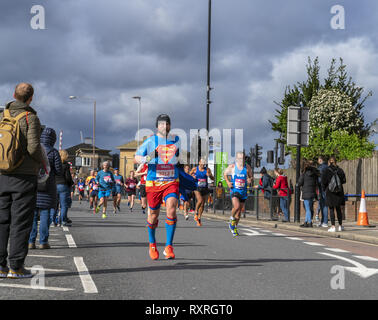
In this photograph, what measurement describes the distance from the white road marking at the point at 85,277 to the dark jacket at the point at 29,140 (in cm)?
127

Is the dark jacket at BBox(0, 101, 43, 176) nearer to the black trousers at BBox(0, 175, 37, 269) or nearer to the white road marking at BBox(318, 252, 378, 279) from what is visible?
the black trousers at BBox(0, 175, 37, 269)

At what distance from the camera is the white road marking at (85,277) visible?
5.73 meters

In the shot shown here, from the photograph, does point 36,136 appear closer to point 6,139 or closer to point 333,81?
point 6,139

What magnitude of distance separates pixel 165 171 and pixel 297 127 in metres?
11.0

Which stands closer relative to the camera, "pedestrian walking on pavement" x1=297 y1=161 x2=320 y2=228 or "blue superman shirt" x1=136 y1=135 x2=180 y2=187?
"blue superman shirt" x1=136 y1=135 x2=180 y2=187

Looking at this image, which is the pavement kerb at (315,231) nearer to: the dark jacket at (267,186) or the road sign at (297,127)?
the dark jacket at (267,186)

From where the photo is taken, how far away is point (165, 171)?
318 inches

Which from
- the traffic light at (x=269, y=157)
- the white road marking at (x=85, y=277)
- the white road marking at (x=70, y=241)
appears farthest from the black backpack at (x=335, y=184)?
the traffic light at (x=269, y=157)

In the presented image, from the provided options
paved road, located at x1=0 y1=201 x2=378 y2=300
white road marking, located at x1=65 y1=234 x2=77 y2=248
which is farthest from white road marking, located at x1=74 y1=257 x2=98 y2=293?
white road marking, located at x1=65 y1=234 x2=77 y2=248

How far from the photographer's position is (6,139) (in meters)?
5.84

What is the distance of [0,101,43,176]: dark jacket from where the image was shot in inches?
234

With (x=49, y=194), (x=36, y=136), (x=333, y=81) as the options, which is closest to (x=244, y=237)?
(x=49, y=194)

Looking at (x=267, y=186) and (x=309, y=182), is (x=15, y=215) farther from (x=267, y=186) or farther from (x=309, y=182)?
(x=267, y=186)
